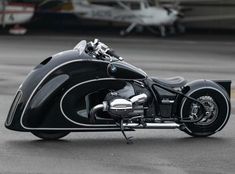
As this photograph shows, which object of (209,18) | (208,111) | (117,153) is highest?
(208,111)

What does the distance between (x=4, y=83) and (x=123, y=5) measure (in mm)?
13795

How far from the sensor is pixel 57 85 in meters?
7.73

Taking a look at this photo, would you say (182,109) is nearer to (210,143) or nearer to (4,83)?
(210,143)

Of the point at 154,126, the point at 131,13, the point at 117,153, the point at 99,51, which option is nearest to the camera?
the point at 117,153

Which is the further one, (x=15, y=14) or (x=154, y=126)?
(x=15, y=14)

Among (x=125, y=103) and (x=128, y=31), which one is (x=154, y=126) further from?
(x=128, y=31)

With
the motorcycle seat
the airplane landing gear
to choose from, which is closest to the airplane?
the airplane landing gear

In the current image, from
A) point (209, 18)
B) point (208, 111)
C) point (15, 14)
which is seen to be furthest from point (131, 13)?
point (208, 111)

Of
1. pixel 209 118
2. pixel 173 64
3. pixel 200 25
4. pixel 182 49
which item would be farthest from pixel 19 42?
pixel 209 118

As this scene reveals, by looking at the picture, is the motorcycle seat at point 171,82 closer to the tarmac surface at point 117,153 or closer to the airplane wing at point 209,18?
the tarmac surface at point 117,153

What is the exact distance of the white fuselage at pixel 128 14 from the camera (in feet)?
83.4

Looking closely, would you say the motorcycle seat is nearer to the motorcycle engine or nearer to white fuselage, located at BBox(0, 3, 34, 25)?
the motorcycle engine

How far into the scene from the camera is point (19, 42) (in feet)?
72.7

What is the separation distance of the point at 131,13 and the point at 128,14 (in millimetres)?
134
